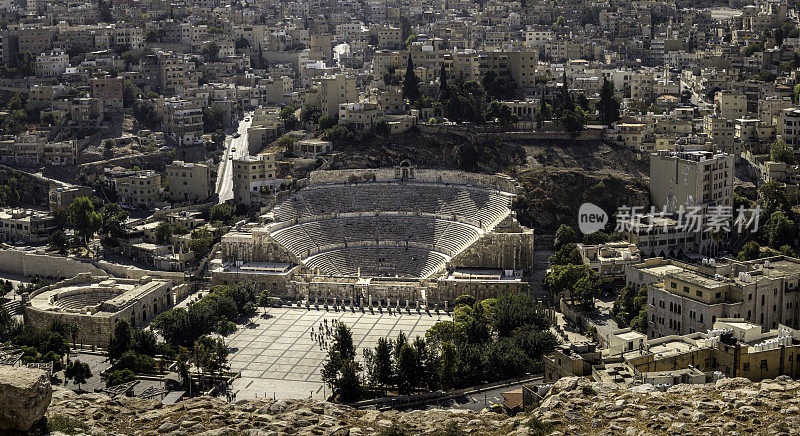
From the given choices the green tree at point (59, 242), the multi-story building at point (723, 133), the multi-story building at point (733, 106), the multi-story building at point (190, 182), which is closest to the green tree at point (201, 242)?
the multi-story building at point (190, 182)

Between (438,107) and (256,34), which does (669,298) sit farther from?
(256,34)

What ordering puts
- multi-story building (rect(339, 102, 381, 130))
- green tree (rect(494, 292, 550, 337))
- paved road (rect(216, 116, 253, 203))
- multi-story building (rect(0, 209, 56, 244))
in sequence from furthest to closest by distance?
multi-story building (rect(339, 102, 381, 130)) < paved road (rect(216, 116, 253, 203)) < multi-story building (rect(0, 209, 56, 244)) < green tree (rect(494, 292, 550, 337))

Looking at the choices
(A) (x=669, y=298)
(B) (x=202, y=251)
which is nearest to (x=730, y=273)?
(A) (x=669, y=298)

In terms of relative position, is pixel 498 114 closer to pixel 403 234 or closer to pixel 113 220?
pixel 403 234

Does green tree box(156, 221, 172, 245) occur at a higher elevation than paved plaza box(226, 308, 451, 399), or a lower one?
higher

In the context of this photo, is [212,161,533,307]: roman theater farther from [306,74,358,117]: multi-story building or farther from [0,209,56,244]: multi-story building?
[0,209,56,244]: multi-story building

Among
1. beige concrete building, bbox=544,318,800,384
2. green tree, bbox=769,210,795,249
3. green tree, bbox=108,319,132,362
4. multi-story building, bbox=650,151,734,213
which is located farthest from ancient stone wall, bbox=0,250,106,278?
green tree, bbox=769,210,795,249

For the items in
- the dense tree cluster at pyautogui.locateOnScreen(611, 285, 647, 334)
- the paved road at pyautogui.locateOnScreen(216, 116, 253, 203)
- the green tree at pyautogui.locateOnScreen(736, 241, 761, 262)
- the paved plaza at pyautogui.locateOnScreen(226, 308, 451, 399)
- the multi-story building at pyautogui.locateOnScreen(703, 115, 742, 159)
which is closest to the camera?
the paved plaza at pyautogui.locateOnScreen(226, 308, 451, 399)
